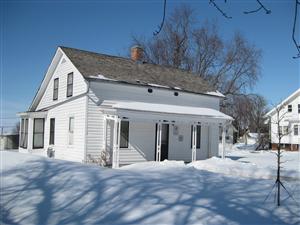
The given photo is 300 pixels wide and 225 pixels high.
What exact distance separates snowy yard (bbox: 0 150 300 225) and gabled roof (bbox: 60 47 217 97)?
7.79 m

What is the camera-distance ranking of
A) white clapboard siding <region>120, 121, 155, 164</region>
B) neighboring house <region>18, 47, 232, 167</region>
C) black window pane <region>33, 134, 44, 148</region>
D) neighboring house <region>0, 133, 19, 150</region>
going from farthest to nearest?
neighboring house <region>0, 133, 19, 150</region> → black window pane <region>33, 134, 44, 148</region> → white clapboard siding <region>120, 121, 155, 164</region> → neighboring house <region>18, 47, 232, 167</region>

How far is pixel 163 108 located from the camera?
1747 centimetres

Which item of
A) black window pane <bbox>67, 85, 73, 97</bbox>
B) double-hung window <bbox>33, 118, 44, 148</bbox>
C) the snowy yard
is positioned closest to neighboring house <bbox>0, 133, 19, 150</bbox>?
double-hung window <bbox>33, 118, 44, 148</bbox>

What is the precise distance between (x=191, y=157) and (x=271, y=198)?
11451 millimetres

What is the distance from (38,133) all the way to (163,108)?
26.2 ft

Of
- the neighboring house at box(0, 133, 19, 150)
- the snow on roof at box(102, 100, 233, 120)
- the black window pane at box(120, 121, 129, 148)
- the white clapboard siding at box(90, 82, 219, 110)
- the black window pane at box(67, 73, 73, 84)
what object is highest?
the black window pane at box(67, 73, 73, 84)

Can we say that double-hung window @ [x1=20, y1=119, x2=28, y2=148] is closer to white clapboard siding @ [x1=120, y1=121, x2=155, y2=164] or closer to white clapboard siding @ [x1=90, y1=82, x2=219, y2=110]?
white clapboard siding @ [x1=90, y1=82, x2=219, y2=110]

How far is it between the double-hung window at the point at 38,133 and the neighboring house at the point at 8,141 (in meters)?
5.10

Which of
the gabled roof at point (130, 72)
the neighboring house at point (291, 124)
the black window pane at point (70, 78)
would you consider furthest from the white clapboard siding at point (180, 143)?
the neighboring house at point (291, 124)

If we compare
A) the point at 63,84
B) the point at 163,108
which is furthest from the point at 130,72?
the point at 63,84

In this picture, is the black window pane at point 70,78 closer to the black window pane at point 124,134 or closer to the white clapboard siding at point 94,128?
the white clapboard siding at point 94,128

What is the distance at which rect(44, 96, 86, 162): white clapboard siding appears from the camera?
16.0 m

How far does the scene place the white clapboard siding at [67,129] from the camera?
629 inches

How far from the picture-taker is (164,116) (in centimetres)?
1638
